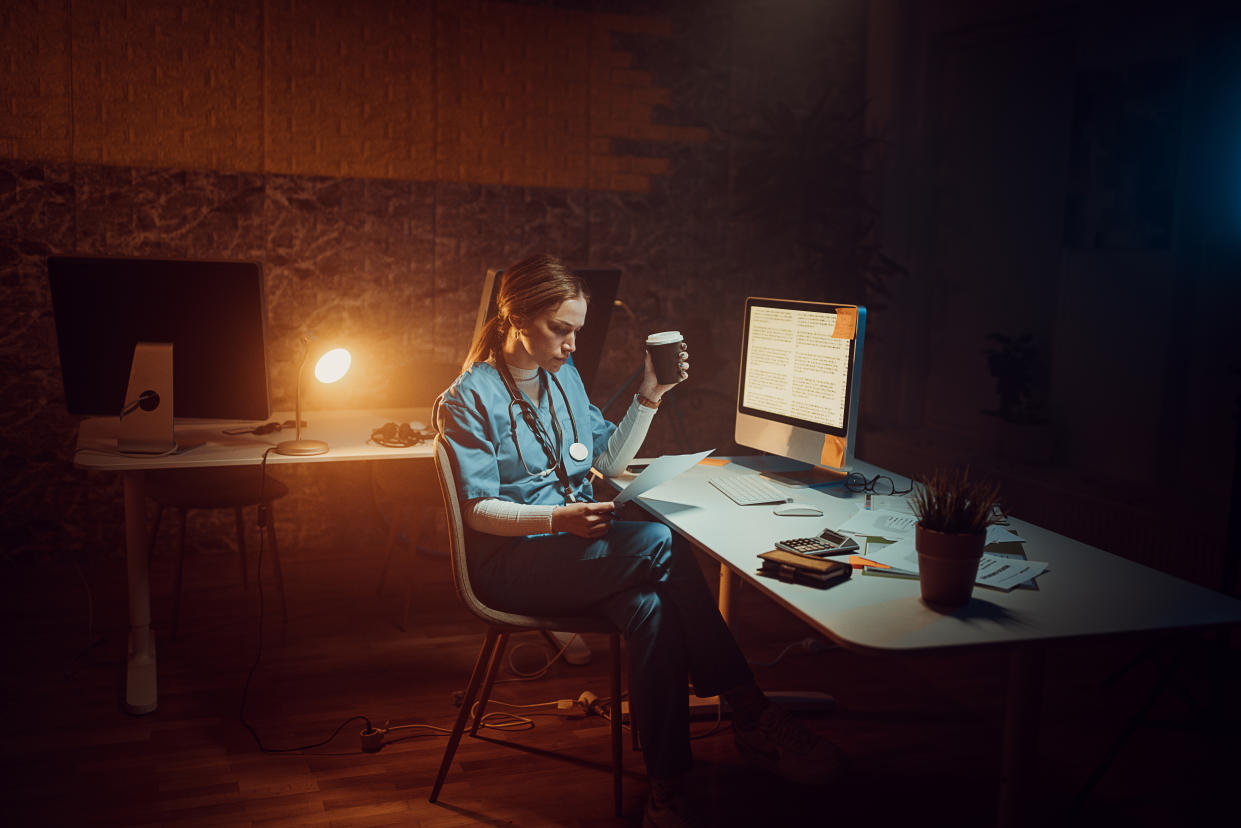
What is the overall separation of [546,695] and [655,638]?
3.12 feet

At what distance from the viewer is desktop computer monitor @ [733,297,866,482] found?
8.36 ft

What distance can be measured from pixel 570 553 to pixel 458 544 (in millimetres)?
257

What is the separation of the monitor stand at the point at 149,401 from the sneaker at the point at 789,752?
181 centimetres

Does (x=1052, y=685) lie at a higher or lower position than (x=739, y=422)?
lower

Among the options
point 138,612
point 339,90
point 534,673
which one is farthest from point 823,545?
point 339,90

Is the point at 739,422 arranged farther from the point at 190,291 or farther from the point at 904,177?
the point at 904,177

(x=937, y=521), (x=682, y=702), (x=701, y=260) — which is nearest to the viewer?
(x=937, y=521)

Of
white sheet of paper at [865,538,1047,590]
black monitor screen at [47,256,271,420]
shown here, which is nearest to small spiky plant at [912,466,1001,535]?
white sheet of paper at [865,538,1047,590]

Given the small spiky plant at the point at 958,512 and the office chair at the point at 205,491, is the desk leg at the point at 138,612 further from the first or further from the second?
the small spiky plant at the point at 958,512

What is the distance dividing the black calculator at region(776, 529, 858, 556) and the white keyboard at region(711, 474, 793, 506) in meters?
0.37

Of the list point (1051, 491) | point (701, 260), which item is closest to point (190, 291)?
point (701, 260)

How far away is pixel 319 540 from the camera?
4391 mm

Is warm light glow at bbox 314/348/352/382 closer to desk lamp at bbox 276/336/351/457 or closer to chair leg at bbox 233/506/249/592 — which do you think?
desk lamp at bbox 276/336/351/457

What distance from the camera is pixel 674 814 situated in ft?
7.09
